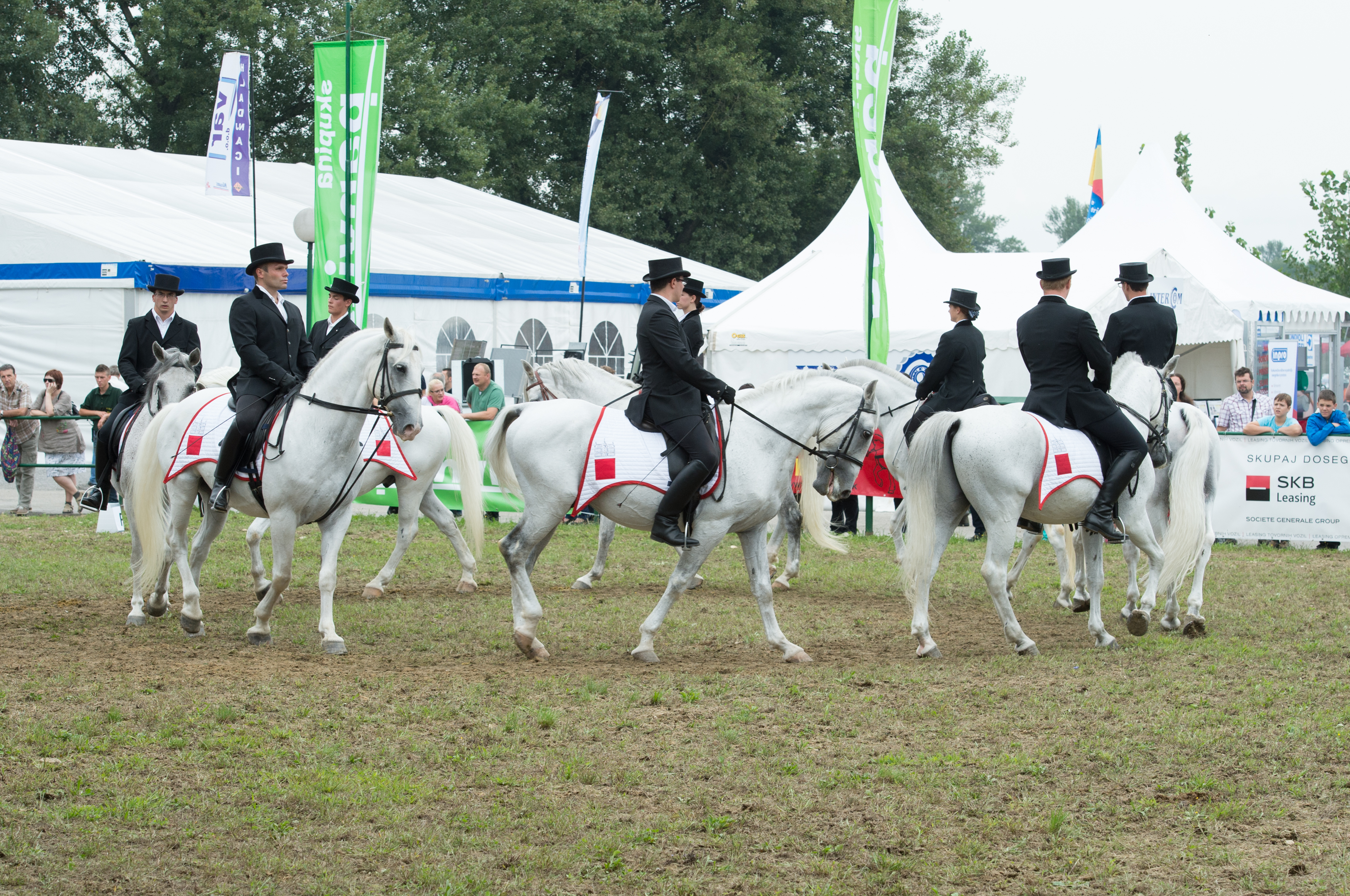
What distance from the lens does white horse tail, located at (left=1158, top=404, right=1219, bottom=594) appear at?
29.8 feet

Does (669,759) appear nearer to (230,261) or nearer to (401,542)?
(401,542)

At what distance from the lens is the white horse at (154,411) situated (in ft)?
31.3

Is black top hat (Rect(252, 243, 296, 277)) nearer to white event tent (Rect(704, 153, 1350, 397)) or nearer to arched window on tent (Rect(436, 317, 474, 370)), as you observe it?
white event tent (Rect(704, 153, 1350, 397))

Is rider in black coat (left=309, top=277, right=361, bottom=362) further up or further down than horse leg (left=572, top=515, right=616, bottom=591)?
further up

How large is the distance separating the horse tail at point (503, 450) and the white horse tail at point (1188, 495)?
14.5 ft

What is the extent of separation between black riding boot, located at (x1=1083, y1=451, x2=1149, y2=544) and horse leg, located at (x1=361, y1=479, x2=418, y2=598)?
5.52m

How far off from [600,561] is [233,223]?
16123 millimetres

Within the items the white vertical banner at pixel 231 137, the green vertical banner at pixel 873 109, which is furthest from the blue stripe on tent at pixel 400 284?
the green vertical banner at pixel 873 109

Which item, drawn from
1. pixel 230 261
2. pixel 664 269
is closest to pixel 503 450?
A: pixel 664 269

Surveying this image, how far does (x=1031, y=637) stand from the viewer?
9328 millimetres

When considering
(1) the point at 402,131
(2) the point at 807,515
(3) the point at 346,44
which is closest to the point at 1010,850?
(2) the point at 807,515

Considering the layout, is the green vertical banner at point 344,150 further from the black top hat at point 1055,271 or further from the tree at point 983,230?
the tree at point 983,230

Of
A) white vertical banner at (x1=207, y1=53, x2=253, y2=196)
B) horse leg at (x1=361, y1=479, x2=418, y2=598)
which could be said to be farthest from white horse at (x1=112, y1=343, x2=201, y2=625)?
white vertical banner at (x1=207, y1=53, x2=253, y2=196)

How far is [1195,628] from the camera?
30.0ft
